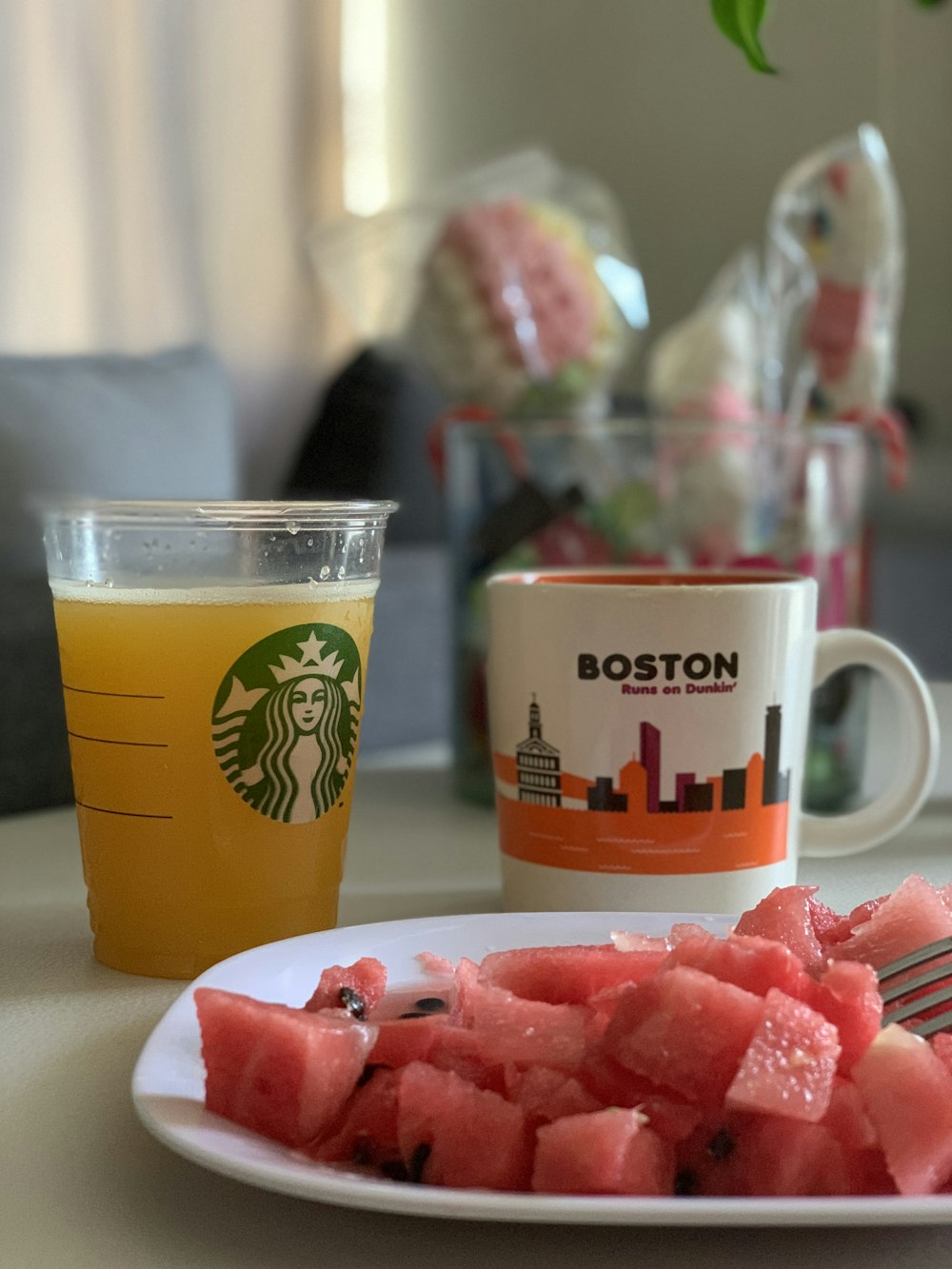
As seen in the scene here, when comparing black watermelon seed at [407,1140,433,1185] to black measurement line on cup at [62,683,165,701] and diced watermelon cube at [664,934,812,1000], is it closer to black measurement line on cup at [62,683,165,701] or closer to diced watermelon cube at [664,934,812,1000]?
diced watermelon cube at [664,934,812,1000]

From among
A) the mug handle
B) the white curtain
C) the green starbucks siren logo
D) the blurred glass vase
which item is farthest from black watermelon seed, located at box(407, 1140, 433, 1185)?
the white curtain

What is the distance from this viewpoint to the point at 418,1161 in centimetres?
37

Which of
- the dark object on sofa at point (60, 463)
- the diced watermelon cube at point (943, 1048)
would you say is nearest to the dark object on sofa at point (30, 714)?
the dark object on sofa at point (60, 463)

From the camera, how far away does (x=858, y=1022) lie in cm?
38

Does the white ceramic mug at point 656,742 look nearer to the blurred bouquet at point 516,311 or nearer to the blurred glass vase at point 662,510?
the blurred glass vase at point 662,510

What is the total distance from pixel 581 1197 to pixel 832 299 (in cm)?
84

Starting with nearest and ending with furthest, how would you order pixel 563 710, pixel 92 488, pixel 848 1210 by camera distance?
pixel 848 1210
pixel 563 710
pixel 92 488

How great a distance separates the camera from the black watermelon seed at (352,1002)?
0.44 metres

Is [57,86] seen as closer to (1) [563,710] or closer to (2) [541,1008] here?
(1) [563,710]

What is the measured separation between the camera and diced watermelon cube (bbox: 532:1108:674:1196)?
1.13 feet

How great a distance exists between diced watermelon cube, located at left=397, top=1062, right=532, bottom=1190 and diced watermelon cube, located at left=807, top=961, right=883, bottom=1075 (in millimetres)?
91

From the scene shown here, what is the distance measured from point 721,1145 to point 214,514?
303 mm

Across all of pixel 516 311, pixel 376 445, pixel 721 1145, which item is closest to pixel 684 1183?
pixel 721 1145

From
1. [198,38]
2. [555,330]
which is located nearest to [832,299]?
[555,330]
